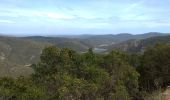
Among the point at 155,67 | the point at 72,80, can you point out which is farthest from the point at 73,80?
the point at 155,67

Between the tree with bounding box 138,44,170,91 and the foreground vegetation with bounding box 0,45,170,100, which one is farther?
the tree with bounding box 138,44,170,91

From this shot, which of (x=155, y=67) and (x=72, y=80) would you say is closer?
(x=72, y=80)

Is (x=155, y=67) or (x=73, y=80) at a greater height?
(x=73, y=80)

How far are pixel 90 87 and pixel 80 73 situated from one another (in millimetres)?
4833

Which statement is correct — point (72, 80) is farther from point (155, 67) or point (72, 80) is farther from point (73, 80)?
point (155, 67)

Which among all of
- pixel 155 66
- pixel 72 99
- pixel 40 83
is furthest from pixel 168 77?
pixel 72 99

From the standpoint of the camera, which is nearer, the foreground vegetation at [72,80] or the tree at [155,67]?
the foreground vegetation at [72,80]

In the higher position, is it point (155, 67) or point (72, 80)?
point (72, 80)

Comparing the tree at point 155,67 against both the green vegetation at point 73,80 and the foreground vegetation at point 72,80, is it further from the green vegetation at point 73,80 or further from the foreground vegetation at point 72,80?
the foreground vegetation at point 72,80

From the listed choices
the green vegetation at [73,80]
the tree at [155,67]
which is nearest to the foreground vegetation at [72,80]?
the green vegetation at [73,80]

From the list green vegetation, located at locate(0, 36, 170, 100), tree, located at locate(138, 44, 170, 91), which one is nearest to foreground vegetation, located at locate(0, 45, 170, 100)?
green vegetation, located at locate(0, 36, 170, 100)

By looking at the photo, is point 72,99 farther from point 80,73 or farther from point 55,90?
point 80,73

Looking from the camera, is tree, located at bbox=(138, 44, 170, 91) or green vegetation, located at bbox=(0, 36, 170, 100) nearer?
green vegetation, located at bbox=(0, 36, 170, 100)

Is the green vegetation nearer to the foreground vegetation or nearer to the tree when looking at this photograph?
the foreground vegetation
